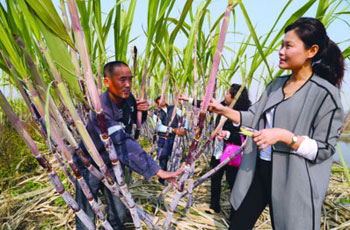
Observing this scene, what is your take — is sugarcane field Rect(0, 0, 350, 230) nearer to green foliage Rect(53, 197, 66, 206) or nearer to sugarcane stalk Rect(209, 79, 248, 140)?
sugarcane stalk Rect(209, 79, 248, 140)

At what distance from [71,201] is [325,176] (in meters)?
0.88

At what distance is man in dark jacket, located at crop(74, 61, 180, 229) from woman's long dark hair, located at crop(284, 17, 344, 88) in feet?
2.07

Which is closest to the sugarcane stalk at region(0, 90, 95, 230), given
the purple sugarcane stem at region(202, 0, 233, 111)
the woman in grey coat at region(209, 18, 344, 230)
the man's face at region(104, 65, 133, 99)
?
the man's face at region(104, 65, 133, 99)

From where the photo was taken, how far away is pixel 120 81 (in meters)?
1.06

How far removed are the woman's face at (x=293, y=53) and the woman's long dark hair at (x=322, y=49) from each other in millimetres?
14

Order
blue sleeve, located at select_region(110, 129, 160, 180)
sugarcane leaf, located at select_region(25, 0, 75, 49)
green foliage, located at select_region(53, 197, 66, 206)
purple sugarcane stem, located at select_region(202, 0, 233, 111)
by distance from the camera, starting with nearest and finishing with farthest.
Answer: sugarcane leaf, located at select_region(25, 0, 75, 49) → purple sugarcane stem, located at select_region(202, 0, 233, 111) → blue sleeve, located at select_region(110, 129, 160, 180) → green foliage, located at select_region(53, 197, 66, 206)

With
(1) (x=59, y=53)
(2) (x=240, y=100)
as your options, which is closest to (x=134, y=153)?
(1) (x=59, y=53)

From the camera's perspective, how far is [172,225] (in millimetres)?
1438

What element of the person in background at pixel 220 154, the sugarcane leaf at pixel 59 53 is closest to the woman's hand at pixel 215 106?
the sugarcane leaf at pixel 59 53

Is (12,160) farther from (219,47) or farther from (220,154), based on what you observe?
(219,47)

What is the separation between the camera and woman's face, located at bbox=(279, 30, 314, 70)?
2.55ft

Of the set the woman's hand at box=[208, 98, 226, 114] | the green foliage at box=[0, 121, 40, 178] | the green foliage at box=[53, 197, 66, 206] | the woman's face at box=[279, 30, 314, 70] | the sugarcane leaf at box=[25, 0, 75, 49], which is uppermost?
the sugarcane leaf at box=[25, 0, 75, 49]

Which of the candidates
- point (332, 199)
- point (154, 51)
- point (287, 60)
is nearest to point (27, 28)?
point (154, 51)

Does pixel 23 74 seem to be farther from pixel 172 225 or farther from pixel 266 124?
pixel 172 225
